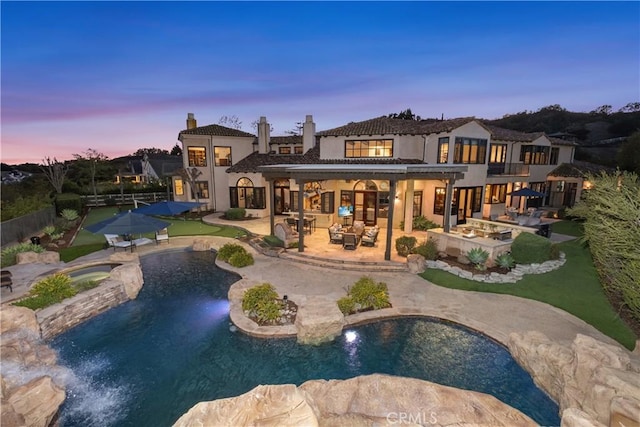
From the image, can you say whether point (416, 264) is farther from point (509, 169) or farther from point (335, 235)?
point (509, 169)

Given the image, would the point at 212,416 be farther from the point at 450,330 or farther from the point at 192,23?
the point at 192,23

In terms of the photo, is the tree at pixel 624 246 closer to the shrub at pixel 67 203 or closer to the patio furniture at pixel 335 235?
the patio furniture at pixel 335 235

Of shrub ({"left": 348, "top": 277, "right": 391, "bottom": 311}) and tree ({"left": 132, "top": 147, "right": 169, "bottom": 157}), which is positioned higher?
tree ({"left": 132, "top": 147, "right": 169, "bottom": 157})

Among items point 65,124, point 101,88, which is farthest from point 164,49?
point 65,124

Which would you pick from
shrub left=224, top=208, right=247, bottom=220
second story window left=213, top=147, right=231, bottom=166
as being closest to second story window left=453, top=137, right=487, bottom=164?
shrub left=224, top=208, right=247, bottom=220

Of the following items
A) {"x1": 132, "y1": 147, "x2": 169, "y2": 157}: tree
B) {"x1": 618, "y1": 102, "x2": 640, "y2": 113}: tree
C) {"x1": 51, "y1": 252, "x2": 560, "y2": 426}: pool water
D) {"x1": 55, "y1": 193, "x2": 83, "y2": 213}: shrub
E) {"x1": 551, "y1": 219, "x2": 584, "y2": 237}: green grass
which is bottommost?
{"x1": 51, "y1": 252, "x2": 560, "y2": 426}: pool water

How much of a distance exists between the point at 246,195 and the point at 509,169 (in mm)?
22730

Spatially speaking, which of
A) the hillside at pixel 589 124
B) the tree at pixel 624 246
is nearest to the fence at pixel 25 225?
the tree at pixel 624 246

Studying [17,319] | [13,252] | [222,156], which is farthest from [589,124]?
[13,252]

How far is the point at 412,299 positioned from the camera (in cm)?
1067

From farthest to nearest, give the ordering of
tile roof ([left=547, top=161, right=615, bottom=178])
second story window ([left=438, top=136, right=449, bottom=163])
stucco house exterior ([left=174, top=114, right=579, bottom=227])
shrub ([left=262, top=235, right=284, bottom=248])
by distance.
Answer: tile roof ([left=547, top=161, right=615, bottom=178]), second story window ([left=438, top=136, right=449, bottom=163]), stucco house exterior ([left=174, top=114, right=579, bottom=227]), shrub ([left=262, top=235, right=284, bottom=248])

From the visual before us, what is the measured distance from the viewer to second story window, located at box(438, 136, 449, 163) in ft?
62.7

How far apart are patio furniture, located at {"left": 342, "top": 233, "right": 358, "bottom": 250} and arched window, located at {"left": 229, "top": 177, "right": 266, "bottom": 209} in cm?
1242

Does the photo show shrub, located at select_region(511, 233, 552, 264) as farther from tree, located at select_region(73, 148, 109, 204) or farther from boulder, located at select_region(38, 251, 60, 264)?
tree, located at select_region(73, 148, 109, 204)
